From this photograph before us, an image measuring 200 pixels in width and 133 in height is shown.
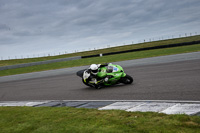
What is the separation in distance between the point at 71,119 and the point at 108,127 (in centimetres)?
132

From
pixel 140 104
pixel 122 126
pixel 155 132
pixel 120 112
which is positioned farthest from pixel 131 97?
pixel 155 132

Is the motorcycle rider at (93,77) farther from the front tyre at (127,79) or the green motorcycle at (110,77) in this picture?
the front tyre at (127,79)

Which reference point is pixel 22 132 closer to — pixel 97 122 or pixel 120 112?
pixel 97 122

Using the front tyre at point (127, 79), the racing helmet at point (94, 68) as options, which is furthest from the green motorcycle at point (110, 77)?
the racing helmet at point (94, 68)

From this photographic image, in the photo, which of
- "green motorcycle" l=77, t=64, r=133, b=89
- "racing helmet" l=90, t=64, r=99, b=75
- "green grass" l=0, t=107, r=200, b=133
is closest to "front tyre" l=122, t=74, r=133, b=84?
"green motorcycle" l=77, t=64, r=133, b=89

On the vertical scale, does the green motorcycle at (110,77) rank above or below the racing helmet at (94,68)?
below

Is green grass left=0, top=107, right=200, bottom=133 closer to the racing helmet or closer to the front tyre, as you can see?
the racing helmet

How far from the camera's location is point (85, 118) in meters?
5.43

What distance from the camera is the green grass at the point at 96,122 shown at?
4.21 m

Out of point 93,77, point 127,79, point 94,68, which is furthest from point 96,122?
point 93,77

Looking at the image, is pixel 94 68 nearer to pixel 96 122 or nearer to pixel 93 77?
pixel 93 77

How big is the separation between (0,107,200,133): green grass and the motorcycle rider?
406cm

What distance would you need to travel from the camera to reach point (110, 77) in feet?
34.3

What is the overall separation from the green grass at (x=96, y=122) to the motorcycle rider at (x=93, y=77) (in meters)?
4.06
